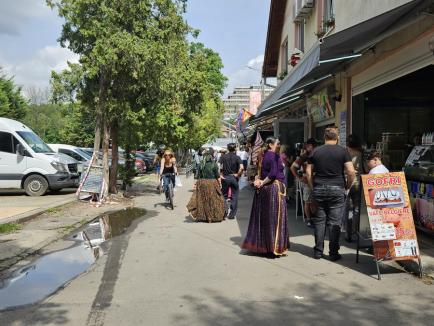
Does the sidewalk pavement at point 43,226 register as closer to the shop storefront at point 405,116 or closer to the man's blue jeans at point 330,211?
the man's blue jeans at point 330,211

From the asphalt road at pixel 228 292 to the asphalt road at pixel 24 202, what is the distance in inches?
200

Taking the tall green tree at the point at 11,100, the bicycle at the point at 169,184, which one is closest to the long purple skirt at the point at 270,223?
the bicycle at the point at 169,184

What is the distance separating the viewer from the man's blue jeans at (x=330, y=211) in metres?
6.78

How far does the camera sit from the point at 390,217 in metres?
6.02

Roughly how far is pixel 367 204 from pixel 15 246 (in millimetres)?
5721

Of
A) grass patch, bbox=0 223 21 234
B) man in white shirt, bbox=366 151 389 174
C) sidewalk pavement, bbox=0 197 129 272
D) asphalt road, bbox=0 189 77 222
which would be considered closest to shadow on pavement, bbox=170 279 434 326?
man in white shirt, bbox=366 151 389 174

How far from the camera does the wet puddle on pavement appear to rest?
217 inches

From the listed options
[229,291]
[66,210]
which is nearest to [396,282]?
[229,291]

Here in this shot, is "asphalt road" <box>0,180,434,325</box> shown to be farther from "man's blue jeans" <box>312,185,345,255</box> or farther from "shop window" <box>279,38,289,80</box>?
"shop window" <box>279,38,289,80</box>

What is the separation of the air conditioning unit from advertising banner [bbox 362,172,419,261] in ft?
31.5

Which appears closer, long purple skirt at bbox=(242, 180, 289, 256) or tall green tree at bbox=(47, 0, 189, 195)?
long purple skirt at bbox=(242, 180, 289, 256)

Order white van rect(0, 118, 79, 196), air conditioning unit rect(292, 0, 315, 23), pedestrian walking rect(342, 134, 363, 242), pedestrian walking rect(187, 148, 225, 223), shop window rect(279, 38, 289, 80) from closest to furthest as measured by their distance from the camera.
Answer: pedestrian walking rect(342, 134, 363, 242)
pedestrian walking rect(187, 148, 225, 223)
air conditioning unit rect(292, 0, 315, 23)
white van rect(0, 118, 79, 196)
shop window rect(279, 38, 289, 80)

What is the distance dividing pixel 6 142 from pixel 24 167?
1056 mm

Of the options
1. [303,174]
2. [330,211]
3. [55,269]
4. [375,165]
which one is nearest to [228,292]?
[330,211]
